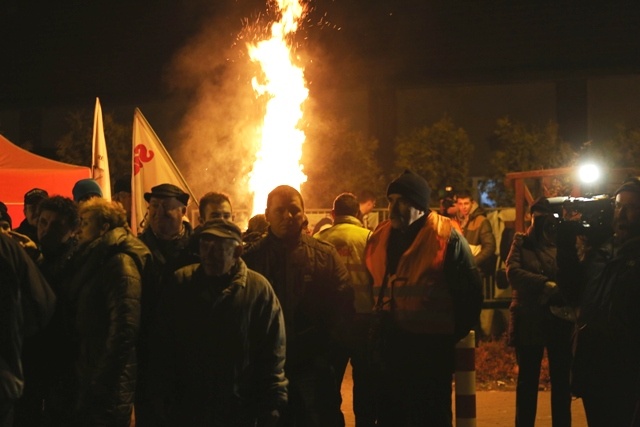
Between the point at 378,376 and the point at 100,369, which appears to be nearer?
the point at 100,369

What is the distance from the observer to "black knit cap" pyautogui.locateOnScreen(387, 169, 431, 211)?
638 centimetres

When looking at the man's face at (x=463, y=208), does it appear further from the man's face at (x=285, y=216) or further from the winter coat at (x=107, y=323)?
the winter coat at (x=107, y=323)

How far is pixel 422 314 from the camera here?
6.23 meters

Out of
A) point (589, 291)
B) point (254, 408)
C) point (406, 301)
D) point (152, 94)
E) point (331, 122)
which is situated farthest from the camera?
point (152, 94)

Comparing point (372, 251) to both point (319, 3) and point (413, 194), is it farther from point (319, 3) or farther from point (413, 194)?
point (319, 3)

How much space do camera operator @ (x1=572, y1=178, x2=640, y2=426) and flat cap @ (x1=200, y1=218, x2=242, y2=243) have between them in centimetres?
214

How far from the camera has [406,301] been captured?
20.6 feet

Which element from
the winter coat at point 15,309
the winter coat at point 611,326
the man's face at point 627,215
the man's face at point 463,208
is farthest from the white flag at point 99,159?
the man's face at point 627,215

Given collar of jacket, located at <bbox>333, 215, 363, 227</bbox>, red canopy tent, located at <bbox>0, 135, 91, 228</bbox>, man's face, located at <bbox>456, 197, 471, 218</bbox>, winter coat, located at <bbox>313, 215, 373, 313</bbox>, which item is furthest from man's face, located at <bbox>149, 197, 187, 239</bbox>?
man's face, located at <bbox>456, 197, 471, 218</bbox>

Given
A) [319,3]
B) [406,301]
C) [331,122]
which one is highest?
[319,3]

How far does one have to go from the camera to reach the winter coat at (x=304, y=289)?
617cm

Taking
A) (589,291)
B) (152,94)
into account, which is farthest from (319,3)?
(589,291)

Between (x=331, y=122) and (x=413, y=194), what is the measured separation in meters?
17.6

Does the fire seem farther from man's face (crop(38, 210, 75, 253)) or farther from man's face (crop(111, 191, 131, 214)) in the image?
man's face (crop(38, 210, 75, 253))
